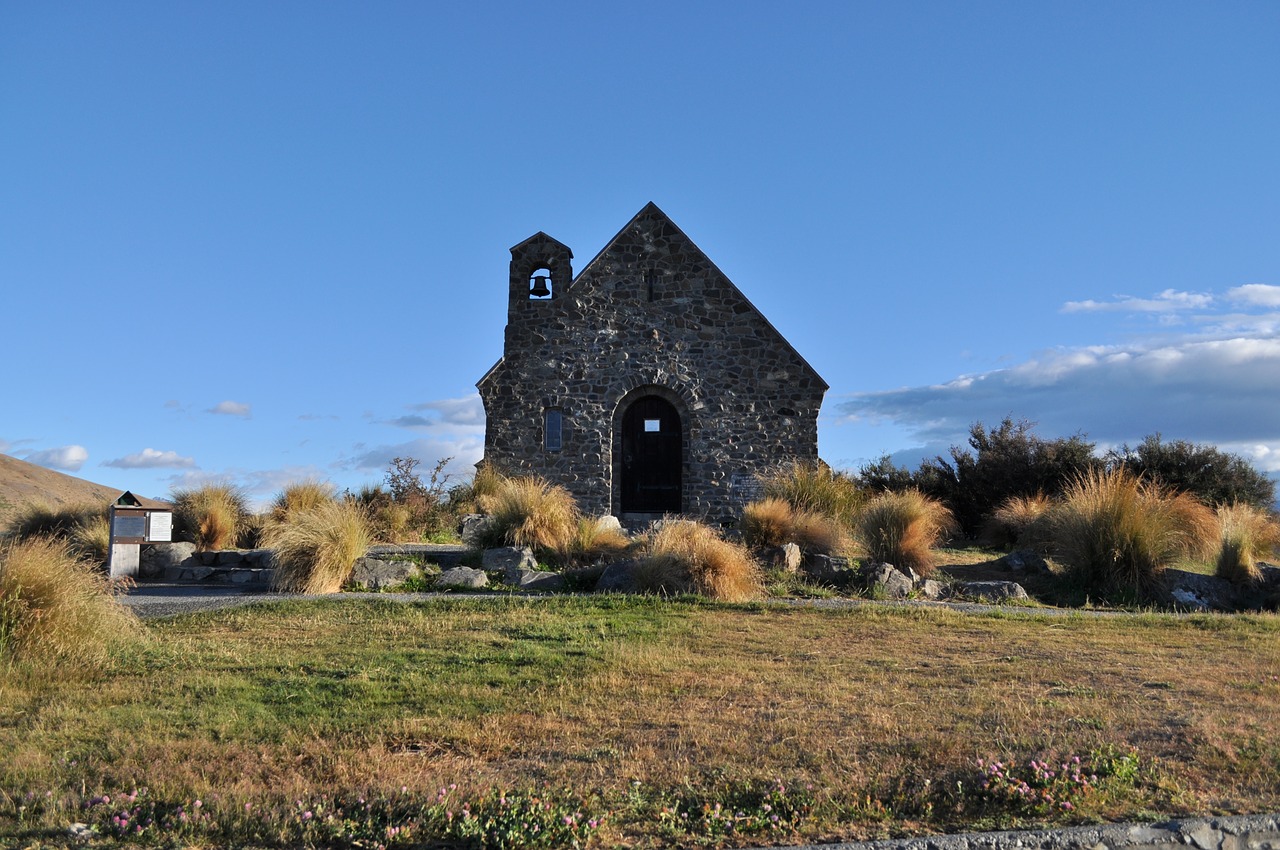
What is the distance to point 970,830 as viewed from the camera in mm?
4812

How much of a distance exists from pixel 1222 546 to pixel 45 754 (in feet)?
46.2

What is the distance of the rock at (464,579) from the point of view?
12875mm

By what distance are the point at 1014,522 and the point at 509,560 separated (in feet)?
30.1

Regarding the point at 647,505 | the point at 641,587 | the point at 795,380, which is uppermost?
the point at 795,380

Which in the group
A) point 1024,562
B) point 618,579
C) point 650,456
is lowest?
point 618,579

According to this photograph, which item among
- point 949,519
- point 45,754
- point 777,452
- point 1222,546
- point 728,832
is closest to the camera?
point 728,832

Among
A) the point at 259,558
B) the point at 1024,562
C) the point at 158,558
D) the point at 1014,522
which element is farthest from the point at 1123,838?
the point at 158,558

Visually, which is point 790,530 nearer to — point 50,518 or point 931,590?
point 931,590

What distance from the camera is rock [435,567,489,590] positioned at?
12.9m

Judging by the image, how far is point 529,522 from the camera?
1435cm

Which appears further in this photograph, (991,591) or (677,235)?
(677,235)

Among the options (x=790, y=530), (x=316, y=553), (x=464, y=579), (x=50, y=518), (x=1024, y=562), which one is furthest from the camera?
(x=50, y=518)

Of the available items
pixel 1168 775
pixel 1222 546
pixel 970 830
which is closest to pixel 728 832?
pixel 970 830

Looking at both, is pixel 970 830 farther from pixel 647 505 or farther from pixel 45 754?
pixel 647 505
